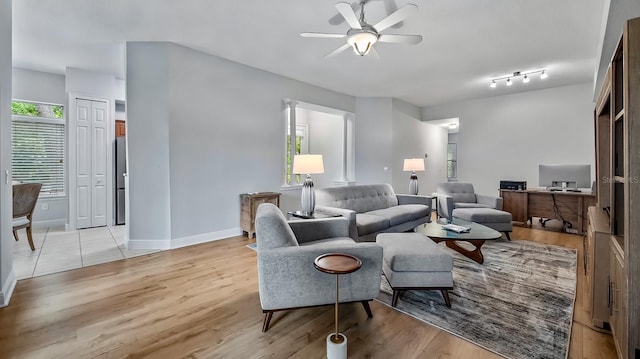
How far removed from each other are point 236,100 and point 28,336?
3.63m

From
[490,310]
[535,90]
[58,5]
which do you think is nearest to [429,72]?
[535,90]

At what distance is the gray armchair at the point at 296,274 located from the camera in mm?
1955

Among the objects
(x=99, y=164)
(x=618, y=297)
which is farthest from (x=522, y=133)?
(x=99, y=164)

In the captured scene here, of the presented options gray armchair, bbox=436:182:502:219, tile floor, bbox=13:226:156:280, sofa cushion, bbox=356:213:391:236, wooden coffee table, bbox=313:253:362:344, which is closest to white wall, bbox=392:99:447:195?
gray armchair, bbox=436:182:502:219

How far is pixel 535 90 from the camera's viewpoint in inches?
241

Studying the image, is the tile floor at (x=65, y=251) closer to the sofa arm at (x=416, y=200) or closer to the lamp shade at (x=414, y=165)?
the sofa arm at (x=416, y=200)

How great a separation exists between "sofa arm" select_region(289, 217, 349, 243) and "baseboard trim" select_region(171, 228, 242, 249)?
209 centimetres

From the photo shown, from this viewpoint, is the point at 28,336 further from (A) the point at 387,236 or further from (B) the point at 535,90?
(B) the point at 535,90

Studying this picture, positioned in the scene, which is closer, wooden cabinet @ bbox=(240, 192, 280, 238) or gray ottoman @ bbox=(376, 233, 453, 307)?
gray ottoman @ bbox=(376, 233, 453, 307)

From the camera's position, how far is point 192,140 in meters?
4.16

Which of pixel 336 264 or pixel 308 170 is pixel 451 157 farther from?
pixel 336 264

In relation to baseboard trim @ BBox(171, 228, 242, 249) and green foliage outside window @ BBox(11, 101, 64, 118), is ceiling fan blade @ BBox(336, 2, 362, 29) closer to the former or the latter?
baseboard trim @ BBox(171, 228, 242, 249)

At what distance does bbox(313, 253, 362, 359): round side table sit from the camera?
1.60 m

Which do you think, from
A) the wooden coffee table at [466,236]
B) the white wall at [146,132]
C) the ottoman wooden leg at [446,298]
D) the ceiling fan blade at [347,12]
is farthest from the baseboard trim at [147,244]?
the ceiling fan blade at [347,12]
